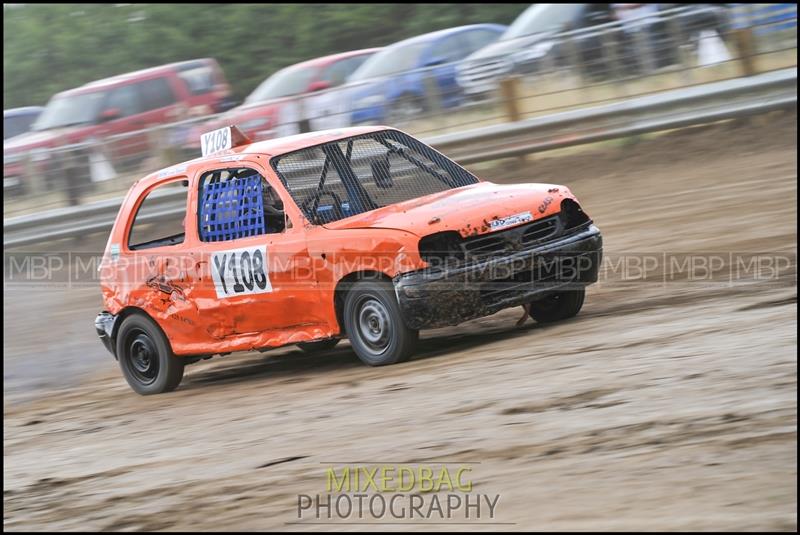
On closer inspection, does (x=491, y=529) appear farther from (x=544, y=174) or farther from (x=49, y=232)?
(x=49, y=232)

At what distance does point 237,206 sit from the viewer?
811 centimetres

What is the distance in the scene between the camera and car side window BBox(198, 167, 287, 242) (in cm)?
791

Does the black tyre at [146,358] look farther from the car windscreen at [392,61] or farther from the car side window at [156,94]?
the car side window at [156,94]

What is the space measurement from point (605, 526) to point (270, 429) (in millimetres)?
2771

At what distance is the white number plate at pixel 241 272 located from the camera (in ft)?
25.8

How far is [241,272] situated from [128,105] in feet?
39.6

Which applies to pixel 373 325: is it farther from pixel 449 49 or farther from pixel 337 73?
pixel 337 73

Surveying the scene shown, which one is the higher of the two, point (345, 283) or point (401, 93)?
point (401, 93)

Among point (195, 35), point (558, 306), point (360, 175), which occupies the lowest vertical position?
point (558, 306)

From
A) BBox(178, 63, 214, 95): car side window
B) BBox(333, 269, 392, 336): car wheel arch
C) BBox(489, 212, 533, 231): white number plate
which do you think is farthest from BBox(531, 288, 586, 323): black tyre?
BBox(178, 63, 214, 95): car side window

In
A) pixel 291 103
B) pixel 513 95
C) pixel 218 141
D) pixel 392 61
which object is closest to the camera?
pixel 218 141

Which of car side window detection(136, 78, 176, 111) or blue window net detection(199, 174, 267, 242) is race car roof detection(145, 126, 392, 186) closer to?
blue window net detection(199, 174, 267, 242)

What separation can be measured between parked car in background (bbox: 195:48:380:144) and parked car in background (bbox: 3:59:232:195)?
193 cm

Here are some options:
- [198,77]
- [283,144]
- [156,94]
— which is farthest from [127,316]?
[198,77]
